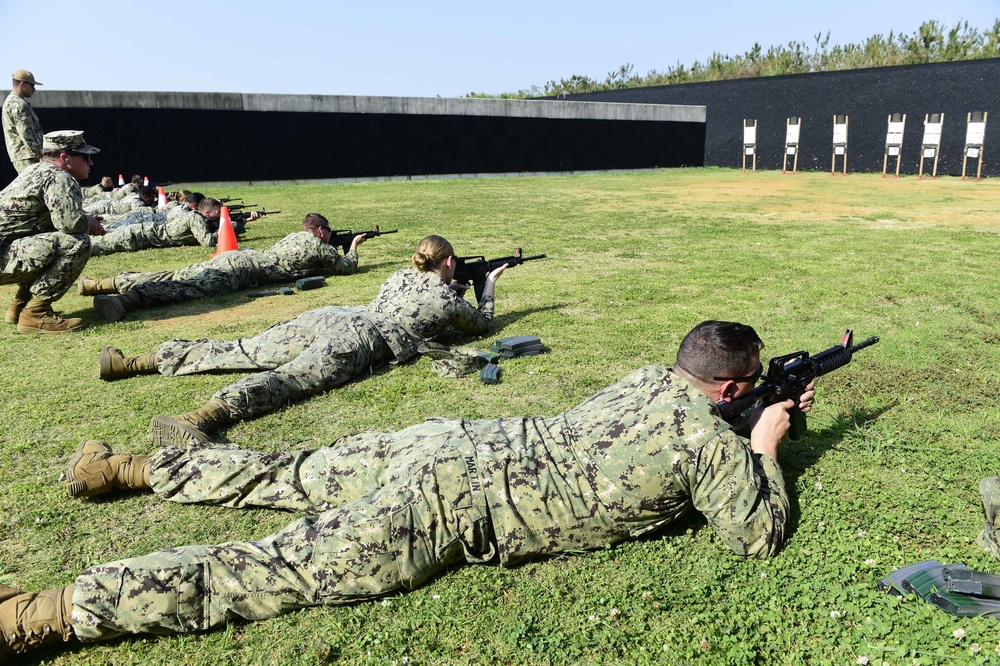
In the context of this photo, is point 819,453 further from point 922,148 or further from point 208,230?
point 922,148

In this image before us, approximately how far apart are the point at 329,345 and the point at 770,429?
3280 millimetres

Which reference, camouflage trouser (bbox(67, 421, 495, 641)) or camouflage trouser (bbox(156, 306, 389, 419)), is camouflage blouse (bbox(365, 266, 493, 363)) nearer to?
camouflage trouser (bbox(156, 306, 389, 419))

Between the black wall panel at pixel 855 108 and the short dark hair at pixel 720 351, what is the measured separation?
30.8 meters

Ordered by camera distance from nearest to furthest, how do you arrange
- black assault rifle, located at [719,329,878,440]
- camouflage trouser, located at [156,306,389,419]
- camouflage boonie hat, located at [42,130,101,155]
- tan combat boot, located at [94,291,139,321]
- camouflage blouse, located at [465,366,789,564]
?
camouflage blouse, located at [465,366,789,564], black assault rifle, located at [719,329,878,440], camouflage trouser, located at [156,306,389,419], camouflage boonie hat, located at [42,130,101,155], tan combat boot, located at [94,291,139,321]

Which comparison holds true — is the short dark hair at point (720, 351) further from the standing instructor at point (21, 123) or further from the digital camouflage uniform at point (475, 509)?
the standing instructor at point (21, 123)

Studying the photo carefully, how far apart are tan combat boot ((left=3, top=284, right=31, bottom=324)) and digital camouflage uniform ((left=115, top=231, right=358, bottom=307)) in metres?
0.93

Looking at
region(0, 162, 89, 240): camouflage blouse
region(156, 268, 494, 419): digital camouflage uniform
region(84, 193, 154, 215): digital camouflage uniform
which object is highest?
region(0, 162, 89, 240): camouflage blouse

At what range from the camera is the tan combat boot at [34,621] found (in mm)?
2715

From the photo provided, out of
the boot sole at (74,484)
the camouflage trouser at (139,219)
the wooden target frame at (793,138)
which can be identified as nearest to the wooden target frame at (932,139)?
the wooden target frame at (793,138)

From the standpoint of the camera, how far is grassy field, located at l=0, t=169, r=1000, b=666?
9.40 ft

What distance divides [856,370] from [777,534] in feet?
9.91

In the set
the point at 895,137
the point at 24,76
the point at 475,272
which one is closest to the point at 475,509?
the point at 475,272

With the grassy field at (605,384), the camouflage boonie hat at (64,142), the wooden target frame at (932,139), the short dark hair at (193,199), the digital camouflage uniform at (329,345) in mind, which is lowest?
the grassy field at (605,384)

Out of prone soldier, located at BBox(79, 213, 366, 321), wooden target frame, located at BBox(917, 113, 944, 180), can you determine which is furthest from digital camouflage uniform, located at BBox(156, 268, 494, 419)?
wooden target frame, located at BBox(917, 113, 944, 180)
